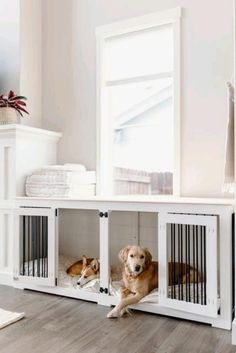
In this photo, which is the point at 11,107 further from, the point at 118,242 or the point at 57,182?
the point at 118,242

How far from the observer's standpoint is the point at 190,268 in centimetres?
235

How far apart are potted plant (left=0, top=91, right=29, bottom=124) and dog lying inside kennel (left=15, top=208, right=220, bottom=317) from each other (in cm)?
84

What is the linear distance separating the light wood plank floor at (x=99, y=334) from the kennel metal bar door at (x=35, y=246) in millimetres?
311

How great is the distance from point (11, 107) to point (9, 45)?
2.22 ft

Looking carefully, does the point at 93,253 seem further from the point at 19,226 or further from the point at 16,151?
the point at 16,151

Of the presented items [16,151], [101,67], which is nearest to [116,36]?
[101,67]

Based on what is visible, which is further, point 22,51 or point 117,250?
point 22,51

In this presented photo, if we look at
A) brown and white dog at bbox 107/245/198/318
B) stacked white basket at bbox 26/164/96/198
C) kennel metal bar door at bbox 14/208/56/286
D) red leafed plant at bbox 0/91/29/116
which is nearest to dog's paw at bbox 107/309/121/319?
brown and white dog at bbox 107/245/198/318

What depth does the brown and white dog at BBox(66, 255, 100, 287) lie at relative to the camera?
2.64 m

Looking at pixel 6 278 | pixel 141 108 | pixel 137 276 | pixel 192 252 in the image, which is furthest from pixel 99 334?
pixel 141 108

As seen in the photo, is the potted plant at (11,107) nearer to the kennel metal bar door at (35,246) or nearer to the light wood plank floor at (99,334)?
the kennel metal bar door at (35,246)

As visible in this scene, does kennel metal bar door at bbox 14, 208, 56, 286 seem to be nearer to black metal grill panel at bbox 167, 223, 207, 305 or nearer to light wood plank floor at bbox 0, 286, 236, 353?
light wood plank floor at bbox 0, 286, 236, 353

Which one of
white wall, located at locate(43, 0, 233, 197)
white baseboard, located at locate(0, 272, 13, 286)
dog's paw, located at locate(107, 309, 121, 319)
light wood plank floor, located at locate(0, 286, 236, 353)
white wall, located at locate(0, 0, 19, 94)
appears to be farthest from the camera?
white wall, located at locate(0, 0, 19, 94)

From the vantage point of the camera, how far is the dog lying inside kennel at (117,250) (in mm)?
2119
